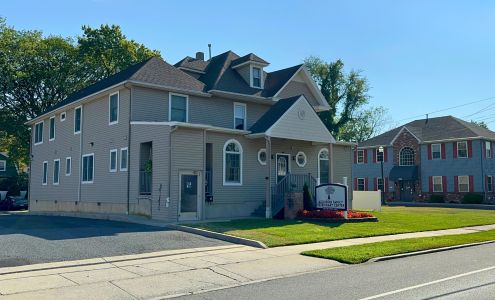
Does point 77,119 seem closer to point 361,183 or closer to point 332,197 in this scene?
point 332,197

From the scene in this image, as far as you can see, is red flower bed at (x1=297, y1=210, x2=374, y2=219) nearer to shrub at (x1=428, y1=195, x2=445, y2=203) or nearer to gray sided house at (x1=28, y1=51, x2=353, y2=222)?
gray sided house at (x1=28, y1=51, x2=353, y2=222)

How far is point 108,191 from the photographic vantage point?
82.4ft

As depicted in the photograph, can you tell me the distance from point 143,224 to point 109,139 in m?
7.94

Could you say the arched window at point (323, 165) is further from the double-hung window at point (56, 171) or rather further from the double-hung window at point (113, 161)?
the double-hung window at point (56, 171)

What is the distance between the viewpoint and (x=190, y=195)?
2155cm

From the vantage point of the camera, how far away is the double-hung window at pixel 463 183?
46.2 m

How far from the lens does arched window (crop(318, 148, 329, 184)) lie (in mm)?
28906

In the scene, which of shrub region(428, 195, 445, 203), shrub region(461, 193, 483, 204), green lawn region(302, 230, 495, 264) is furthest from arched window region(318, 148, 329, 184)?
shrub region(428, 195, 445, 203)

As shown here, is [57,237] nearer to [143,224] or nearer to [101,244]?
[101,244]

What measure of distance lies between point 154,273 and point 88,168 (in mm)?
18867

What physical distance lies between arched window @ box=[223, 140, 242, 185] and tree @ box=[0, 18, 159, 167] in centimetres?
2469

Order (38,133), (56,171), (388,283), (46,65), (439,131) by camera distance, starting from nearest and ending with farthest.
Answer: (388,283)
(56,171)
(38,133)
(46,65)
(439,131)

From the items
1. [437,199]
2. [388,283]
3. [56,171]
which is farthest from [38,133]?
[437,199]

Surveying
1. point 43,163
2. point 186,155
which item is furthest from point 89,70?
point 186,155
